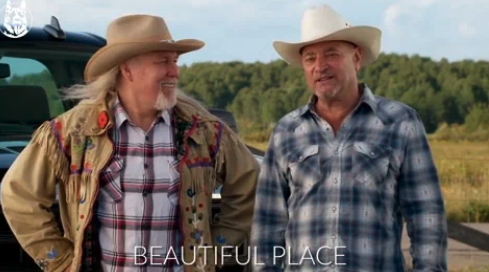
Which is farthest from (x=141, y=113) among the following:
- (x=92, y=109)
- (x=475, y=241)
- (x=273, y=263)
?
(x=475, y=241)

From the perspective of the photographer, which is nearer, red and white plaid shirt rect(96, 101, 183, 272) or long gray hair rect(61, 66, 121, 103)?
red and white plaid shirt rect(96, 101, 183, 272)

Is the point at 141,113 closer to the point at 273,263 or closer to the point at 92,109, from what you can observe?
the point at 92,109

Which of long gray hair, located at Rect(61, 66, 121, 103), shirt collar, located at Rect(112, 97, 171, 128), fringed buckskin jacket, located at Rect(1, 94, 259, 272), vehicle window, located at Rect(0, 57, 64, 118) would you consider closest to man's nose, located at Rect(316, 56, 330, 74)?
fringed buckskin jacket, located at Rect(1, 94, 259, 272)

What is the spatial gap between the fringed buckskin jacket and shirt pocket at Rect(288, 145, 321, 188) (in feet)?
1.16

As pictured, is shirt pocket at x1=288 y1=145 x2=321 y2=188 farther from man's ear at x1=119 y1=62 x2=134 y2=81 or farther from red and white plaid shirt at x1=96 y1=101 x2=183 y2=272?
man's ear at x1=119 y1=62 x2=134 y2=81

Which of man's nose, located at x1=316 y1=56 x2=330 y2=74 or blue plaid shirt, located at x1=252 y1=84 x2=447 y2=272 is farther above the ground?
man's nose, located at x1=316 y1=56 x2=330 y2=74

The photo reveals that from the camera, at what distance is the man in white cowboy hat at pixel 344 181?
3.41 m

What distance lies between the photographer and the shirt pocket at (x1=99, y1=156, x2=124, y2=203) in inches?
141

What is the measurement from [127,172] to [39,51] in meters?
2.43

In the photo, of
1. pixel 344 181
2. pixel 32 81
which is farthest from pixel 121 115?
pixel 32 81

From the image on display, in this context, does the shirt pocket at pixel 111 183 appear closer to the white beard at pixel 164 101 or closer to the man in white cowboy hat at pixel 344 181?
the white beard at pixel 164 101

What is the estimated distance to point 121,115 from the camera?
365cm

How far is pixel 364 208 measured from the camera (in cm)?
339

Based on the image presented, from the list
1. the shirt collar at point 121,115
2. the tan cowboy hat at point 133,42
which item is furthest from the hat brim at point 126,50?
the shirt collar at point 121,115
